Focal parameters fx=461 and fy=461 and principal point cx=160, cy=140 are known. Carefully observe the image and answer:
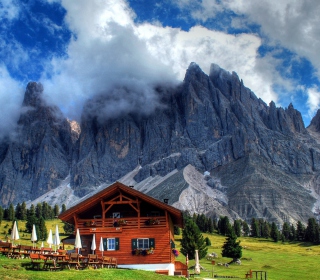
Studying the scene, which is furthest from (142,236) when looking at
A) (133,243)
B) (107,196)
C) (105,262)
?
(105,262)

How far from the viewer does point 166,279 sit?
2944cm

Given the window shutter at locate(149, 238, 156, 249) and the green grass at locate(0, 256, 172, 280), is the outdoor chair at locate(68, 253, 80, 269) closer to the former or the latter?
the green grass at locate(0, 256, 172, 280)

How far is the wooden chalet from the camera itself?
41.0 m

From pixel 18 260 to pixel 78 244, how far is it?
21.6 ft

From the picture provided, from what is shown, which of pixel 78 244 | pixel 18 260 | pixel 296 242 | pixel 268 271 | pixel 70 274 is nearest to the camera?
pixel 70 274

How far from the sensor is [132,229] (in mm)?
41656

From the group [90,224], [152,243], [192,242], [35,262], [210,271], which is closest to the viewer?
[35,262]

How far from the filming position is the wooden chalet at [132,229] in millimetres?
41000

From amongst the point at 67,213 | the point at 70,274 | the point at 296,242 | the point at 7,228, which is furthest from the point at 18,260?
the point at 296,242

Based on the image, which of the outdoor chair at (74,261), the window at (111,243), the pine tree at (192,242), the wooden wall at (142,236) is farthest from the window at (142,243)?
the pine tree at (192,242)

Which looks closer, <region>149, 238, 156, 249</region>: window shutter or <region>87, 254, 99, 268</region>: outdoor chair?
<region>87, 254, 99, 268</region>: outdoor chair

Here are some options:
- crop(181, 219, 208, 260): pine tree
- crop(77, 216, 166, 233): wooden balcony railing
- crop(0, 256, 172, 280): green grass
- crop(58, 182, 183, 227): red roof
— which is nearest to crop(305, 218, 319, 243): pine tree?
crop(181, 219, 208, 260): pine tree

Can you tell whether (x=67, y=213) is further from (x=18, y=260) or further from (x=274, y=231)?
(x=274, y=231)

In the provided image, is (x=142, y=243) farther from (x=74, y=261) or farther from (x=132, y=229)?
(x=74, y=261)
